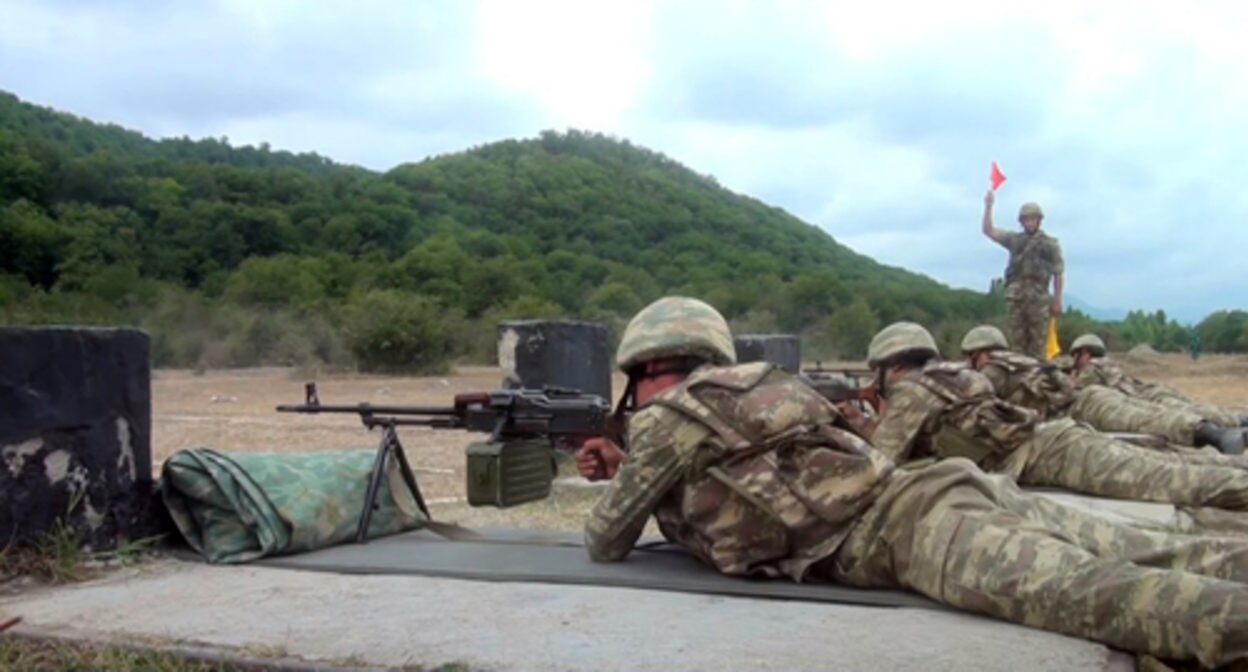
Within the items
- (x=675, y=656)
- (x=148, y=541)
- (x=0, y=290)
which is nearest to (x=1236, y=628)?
(x=675, y=656)

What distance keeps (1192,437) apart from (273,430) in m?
8.85

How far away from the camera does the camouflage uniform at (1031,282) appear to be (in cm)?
1173

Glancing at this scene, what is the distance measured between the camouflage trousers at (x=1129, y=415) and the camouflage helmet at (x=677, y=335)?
5413mm

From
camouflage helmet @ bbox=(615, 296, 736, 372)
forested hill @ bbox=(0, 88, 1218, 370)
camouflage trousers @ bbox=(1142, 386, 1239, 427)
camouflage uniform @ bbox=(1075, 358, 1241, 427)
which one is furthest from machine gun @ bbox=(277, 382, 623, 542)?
forested hill @ bbox=(0, 88, 1218, 370)

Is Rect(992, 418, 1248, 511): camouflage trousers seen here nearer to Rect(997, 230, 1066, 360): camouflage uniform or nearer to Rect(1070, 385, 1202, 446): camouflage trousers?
Rect(1070, 385, 1202, 446): camouflage trousers

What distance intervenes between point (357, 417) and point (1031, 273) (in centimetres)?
810

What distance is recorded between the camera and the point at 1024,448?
6.57m

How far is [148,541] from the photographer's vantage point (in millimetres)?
4648

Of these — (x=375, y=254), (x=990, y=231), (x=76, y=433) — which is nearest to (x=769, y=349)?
(x=990, y=231)

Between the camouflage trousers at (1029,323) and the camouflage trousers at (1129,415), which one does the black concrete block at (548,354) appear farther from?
the camouflage trousers at (1029,323)

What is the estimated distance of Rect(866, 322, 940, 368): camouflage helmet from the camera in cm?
650

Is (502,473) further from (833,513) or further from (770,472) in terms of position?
(833,513)

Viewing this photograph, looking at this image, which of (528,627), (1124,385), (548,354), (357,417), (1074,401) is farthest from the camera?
(357,417)

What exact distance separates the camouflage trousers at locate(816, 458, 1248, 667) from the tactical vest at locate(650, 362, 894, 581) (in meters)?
0.09
